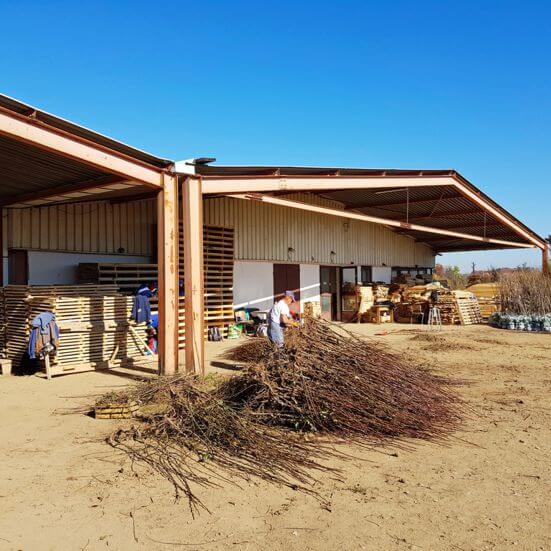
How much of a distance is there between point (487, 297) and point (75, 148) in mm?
20349

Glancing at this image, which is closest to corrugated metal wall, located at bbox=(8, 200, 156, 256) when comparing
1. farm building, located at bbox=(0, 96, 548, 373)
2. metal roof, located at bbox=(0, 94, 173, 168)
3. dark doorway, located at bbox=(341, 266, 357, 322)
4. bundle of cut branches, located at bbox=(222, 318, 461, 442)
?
farm building, located at bbox=(0, 96, 548, 373)

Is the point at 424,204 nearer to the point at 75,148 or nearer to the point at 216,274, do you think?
the point at 216,274

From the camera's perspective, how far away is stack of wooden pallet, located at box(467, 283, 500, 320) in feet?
74.1

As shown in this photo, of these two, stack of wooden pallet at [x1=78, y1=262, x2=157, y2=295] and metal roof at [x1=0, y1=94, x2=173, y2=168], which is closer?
metal roof at [x1=0, y1=94, x2=173, y2=168]

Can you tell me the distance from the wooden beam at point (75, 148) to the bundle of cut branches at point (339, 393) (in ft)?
13.5

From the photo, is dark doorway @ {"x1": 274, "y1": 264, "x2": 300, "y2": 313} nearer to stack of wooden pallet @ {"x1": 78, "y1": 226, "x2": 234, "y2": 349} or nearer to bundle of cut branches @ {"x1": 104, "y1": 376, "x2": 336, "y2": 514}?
stack of wooden pallet @ {"x1": 78, "y1": 226, "x2": 234, "y2": 349}

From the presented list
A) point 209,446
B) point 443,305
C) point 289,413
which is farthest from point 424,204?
point 209,446

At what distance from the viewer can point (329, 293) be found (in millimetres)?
21781

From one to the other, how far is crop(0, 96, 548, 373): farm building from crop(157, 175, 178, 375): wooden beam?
0.09 feet

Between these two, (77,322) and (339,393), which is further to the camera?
(77,322)

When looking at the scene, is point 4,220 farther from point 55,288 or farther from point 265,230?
point 265,230

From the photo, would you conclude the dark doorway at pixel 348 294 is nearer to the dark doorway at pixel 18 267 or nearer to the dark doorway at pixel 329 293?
the dark doorway at pixel 329 293

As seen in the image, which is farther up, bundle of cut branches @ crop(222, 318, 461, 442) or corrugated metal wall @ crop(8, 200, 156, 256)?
corrugated metal wall @ crop(8, 200, 156, 256)

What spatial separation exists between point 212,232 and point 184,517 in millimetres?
12596
